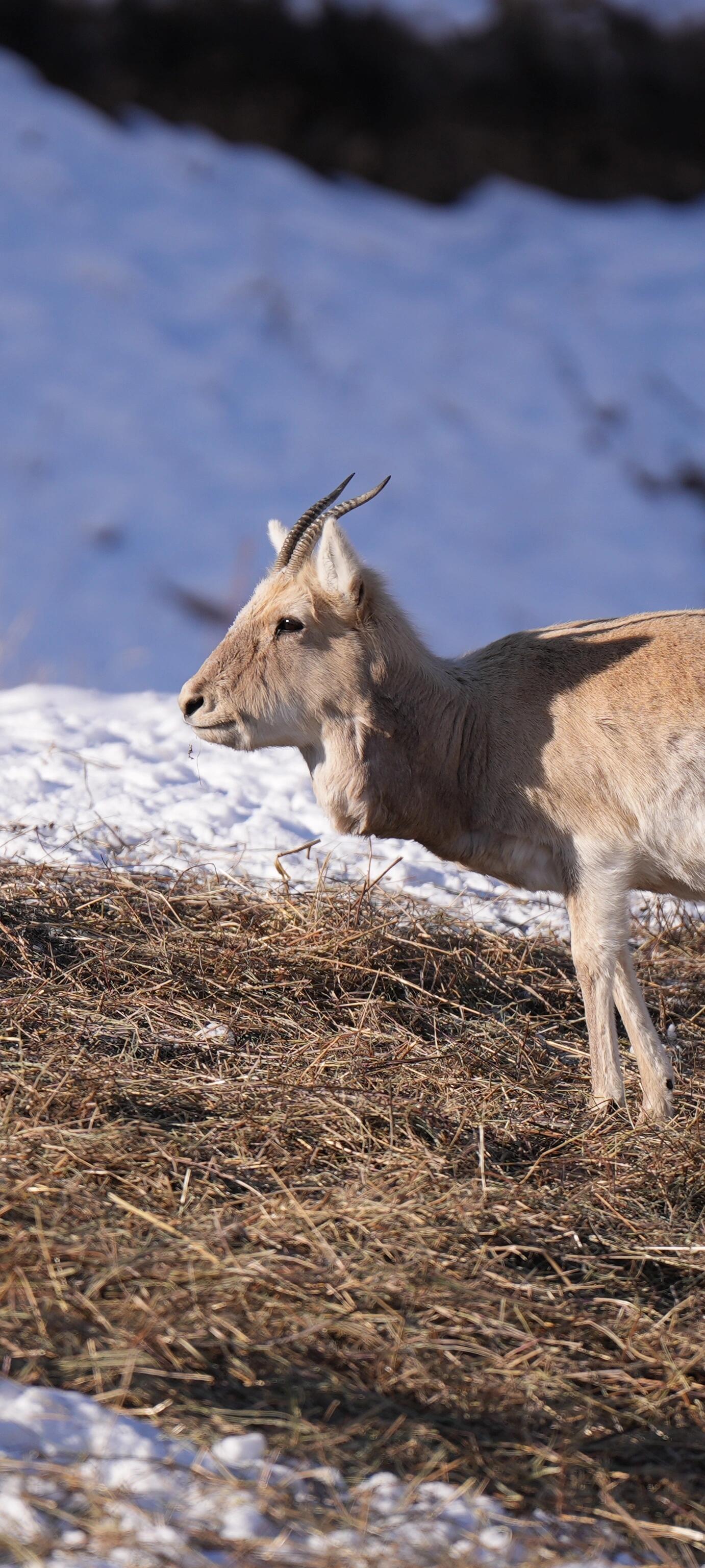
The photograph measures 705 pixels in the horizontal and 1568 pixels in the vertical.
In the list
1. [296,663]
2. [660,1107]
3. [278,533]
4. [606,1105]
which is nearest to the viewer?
[606,1105]

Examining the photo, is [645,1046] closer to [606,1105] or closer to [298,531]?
[606,1105]

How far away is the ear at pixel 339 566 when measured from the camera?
4570 millimetres

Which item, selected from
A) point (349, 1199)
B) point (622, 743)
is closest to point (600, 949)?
point (622, 743)

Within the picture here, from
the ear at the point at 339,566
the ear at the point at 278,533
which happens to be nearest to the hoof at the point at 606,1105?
the ear at the point at 339,566

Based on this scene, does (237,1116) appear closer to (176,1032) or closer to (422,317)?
(176,1032)

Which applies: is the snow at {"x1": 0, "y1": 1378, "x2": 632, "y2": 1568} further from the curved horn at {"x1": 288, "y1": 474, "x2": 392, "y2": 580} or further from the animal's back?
the curved horn at {"x1": 288, "y1": 474, "x2": 392, "y2": 580}

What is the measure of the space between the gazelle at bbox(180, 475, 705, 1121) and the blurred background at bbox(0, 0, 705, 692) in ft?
40.0

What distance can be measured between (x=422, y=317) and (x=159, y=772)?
16695 millimetres

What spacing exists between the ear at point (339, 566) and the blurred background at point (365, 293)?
40.3 ft

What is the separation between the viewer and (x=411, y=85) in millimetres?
21000

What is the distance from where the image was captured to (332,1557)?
2.28 metres

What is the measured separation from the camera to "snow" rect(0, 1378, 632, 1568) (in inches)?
89.6

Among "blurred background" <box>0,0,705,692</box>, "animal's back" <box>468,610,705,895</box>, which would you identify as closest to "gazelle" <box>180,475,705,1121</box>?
"animal's back" <box>468,610,705,895</box>

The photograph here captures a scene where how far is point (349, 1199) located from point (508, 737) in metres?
1.81
